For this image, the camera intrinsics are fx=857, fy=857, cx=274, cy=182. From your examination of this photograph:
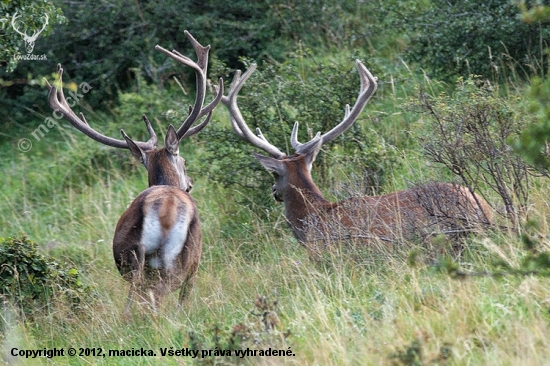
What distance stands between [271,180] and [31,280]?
8.83ft

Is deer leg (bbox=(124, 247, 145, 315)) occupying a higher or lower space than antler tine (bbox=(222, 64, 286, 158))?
lower

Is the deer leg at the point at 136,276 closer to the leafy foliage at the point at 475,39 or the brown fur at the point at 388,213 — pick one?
the brown fur at the point at 388,213

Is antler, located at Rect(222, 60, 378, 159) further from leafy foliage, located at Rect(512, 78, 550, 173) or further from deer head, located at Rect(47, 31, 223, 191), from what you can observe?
leafy foliage, located at Rect(512, 78, 550, 173)

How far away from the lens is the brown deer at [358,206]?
19.9 ft

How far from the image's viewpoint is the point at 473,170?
685cm

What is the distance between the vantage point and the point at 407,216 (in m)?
6.23

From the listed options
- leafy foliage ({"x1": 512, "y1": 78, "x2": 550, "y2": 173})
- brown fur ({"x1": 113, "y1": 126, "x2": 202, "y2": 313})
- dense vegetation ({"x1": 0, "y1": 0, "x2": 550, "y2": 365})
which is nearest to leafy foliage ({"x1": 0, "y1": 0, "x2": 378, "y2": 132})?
dense vegetation ({"x1": 0, "y1": 0, "x2": 550, "y2": 365})

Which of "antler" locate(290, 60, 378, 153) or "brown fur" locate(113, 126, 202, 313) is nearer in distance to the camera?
"brown fur" locate(113, 126, 202, 313)

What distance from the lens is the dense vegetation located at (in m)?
4.49

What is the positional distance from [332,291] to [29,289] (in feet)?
7.83

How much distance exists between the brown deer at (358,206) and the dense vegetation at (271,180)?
0.15 meters

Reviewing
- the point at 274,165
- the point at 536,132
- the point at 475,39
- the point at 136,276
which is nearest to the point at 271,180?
the point at 274,165

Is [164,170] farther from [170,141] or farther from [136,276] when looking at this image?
[136,276]

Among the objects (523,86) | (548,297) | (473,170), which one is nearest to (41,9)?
(473,170)
